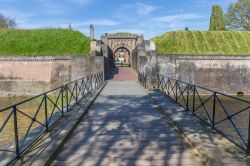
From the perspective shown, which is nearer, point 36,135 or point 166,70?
point 36,135

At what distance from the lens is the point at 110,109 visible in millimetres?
9031

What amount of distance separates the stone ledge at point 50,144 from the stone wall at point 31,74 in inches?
542

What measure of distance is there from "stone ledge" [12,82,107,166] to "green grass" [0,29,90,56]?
56.5 ft

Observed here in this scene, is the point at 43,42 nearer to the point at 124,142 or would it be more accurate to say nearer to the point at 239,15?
the point at 124,142

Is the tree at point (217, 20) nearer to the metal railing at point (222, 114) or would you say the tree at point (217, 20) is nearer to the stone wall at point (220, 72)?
the stone wall at point (220, 72)

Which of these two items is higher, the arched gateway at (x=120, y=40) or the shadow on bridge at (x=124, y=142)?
the arched gateway at (x=120, y=40)

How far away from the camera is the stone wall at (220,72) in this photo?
2019 cm

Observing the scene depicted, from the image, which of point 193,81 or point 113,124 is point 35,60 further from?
point 113,124

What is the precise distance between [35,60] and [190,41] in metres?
15.0

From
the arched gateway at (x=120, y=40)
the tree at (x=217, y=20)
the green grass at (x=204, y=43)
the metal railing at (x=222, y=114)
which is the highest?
the tree at (x=217, y=20)

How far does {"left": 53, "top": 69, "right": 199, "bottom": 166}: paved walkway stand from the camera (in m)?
4.53

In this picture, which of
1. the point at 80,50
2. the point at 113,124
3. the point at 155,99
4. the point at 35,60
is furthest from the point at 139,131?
the point at 80,50

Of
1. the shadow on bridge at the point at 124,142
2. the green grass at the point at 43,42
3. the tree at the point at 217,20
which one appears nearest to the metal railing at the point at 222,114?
the shadow on bridge at the point at 124,142

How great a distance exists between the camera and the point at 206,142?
16.7 ft
